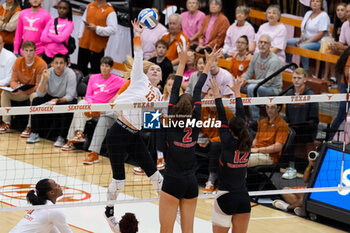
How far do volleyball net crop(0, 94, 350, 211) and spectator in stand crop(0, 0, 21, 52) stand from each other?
2881 millimetres

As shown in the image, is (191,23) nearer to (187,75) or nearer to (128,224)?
(187,75)

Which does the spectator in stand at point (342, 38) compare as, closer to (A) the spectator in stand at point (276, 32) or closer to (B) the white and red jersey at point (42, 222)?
(A) the spectator in stand at point (276, 32)

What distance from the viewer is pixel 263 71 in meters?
11.8

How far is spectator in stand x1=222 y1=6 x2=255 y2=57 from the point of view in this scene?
12609 mm

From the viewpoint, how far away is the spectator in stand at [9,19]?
14625mm

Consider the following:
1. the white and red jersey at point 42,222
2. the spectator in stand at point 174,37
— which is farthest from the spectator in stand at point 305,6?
the white and red jersey at point 42,222

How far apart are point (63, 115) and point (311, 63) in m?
4.70

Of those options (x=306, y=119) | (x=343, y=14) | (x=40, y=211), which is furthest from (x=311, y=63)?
(x=40, y=211)

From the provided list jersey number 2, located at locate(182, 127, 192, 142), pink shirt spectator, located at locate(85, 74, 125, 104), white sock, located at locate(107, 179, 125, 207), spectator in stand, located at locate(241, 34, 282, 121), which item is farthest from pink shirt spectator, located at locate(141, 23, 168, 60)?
jersey number 2, located at locate(182, 127, 192, 142)

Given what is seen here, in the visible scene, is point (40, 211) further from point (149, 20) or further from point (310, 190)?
point (310, 190)

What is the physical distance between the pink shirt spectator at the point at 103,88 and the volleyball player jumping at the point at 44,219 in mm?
4119

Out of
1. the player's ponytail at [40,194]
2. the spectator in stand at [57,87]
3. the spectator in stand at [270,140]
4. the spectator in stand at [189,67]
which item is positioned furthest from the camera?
the spectator in stand at [57,87]

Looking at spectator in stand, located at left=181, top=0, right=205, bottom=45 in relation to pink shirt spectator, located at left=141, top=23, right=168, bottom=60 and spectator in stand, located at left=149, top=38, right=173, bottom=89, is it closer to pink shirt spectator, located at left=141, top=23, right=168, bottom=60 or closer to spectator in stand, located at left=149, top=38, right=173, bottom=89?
pink shirt spectator, located at left=141, top=23, right=168, bottom=60

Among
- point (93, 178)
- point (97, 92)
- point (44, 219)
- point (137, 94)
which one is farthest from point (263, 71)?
point (44, 219)
